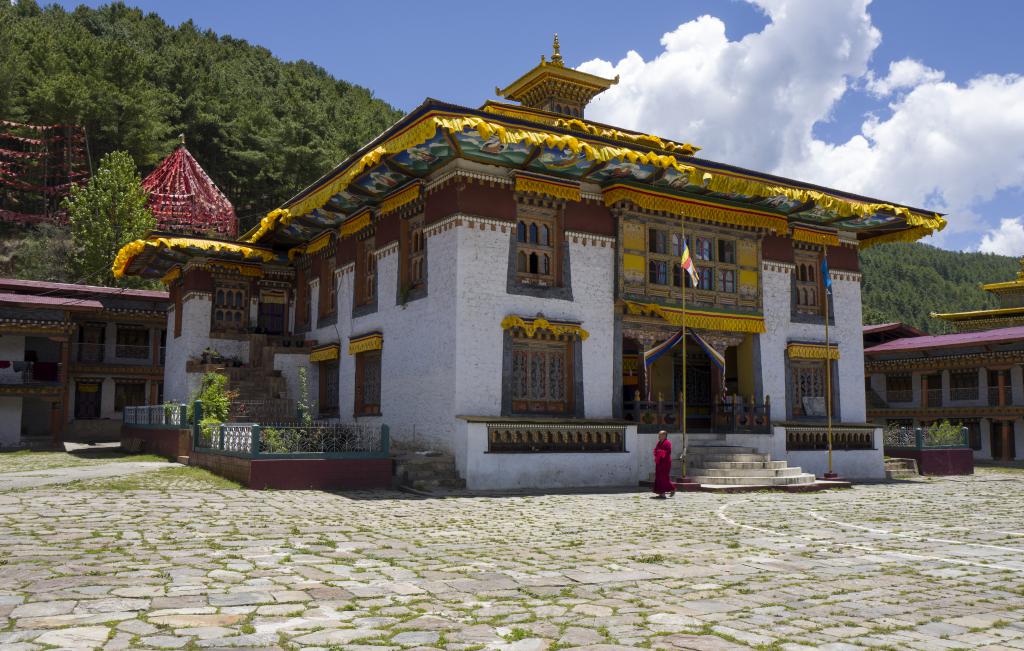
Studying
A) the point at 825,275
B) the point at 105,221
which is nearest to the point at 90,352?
the point at 105,221

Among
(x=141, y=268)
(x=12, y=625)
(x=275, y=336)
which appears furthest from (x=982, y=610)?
(x=141, y=268)

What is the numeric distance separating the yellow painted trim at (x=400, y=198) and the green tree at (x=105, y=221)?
2070 centimetres

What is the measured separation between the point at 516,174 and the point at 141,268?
14170 millimetres

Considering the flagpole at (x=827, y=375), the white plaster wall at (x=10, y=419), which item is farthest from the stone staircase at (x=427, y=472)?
the white plaster wall at (x=10, y=419)

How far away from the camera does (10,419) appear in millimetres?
28609

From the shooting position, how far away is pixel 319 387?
76.6 ft

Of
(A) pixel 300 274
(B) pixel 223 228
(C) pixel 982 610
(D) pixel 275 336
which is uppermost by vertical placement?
(B) pixel 223 228

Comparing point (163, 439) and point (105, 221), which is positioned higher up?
Answer: point (105, 221)

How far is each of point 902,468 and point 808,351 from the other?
200 inches

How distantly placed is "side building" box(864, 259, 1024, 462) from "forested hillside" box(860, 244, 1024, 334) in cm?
4739

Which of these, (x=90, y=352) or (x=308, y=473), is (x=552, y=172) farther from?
(x=90, y=352)

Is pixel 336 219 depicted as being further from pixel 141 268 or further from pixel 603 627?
pixel 603 627

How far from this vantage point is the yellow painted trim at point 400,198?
18.3 m

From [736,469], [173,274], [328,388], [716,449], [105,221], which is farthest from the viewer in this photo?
[105,221]
